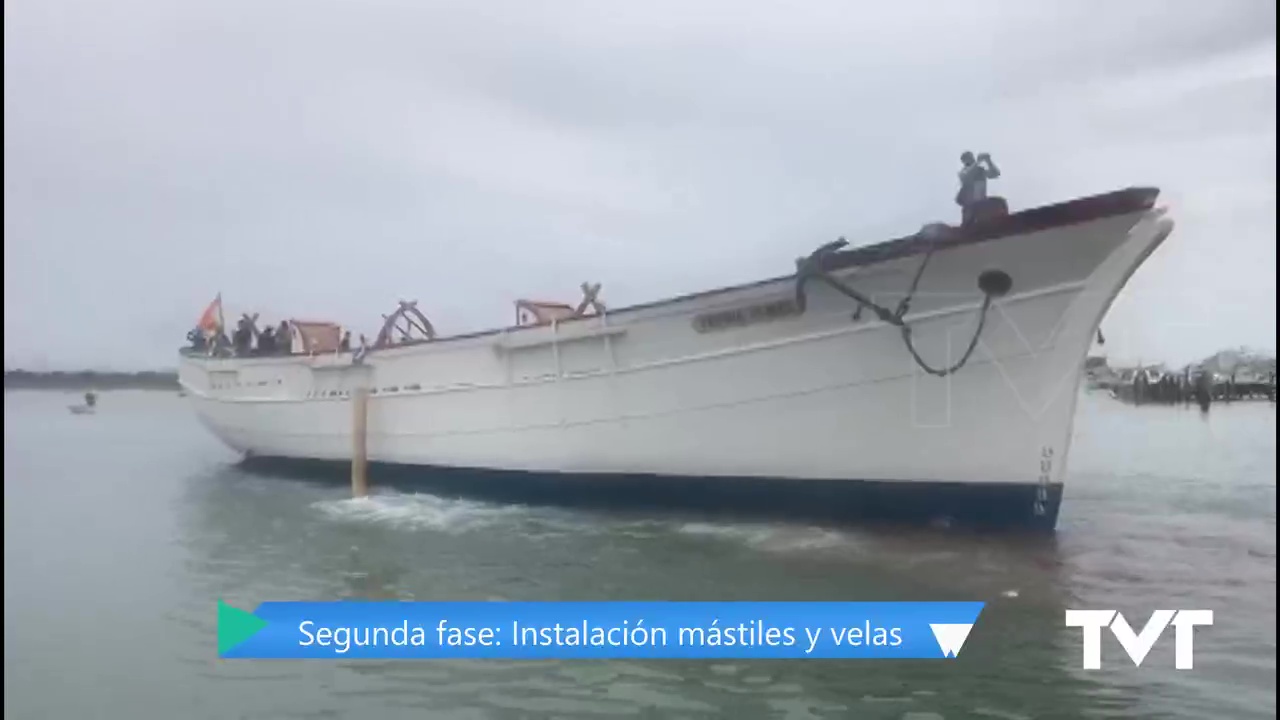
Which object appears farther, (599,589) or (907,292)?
(907,292)

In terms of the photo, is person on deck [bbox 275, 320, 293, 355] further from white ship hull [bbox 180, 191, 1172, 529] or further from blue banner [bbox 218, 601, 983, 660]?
blue banner [bbox 218, 601, 983, 660]

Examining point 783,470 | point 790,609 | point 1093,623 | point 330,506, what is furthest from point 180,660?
point 330,506

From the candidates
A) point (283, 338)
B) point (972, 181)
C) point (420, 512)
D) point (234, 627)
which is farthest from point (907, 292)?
point (283, 338)

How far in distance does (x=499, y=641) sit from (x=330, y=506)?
7.95 m

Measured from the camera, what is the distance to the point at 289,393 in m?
16.6

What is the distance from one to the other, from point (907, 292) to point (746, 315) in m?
1.74

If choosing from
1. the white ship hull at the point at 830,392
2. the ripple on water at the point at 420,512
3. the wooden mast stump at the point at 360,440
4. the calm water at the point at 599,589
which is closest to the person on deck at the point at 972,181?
the white ship hull at the point at 830,392

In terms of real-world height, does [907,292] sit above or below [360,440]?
above

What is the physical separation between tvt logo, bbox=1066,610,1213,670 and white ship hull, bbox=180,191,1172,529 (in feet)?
10.5

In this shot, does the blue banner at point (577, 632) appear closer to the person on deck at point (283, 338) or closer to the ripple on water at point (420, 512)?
the ripple on water at point (420, 512)

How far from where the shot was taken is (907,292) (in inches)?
384

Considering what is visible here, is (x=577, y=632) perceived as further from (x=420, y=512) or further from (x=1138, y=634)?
(x=420, y=512)

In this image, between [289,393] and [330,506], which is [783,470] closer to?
[330,506]

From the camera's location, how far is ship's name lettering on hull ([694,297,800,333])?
10.3 meters
